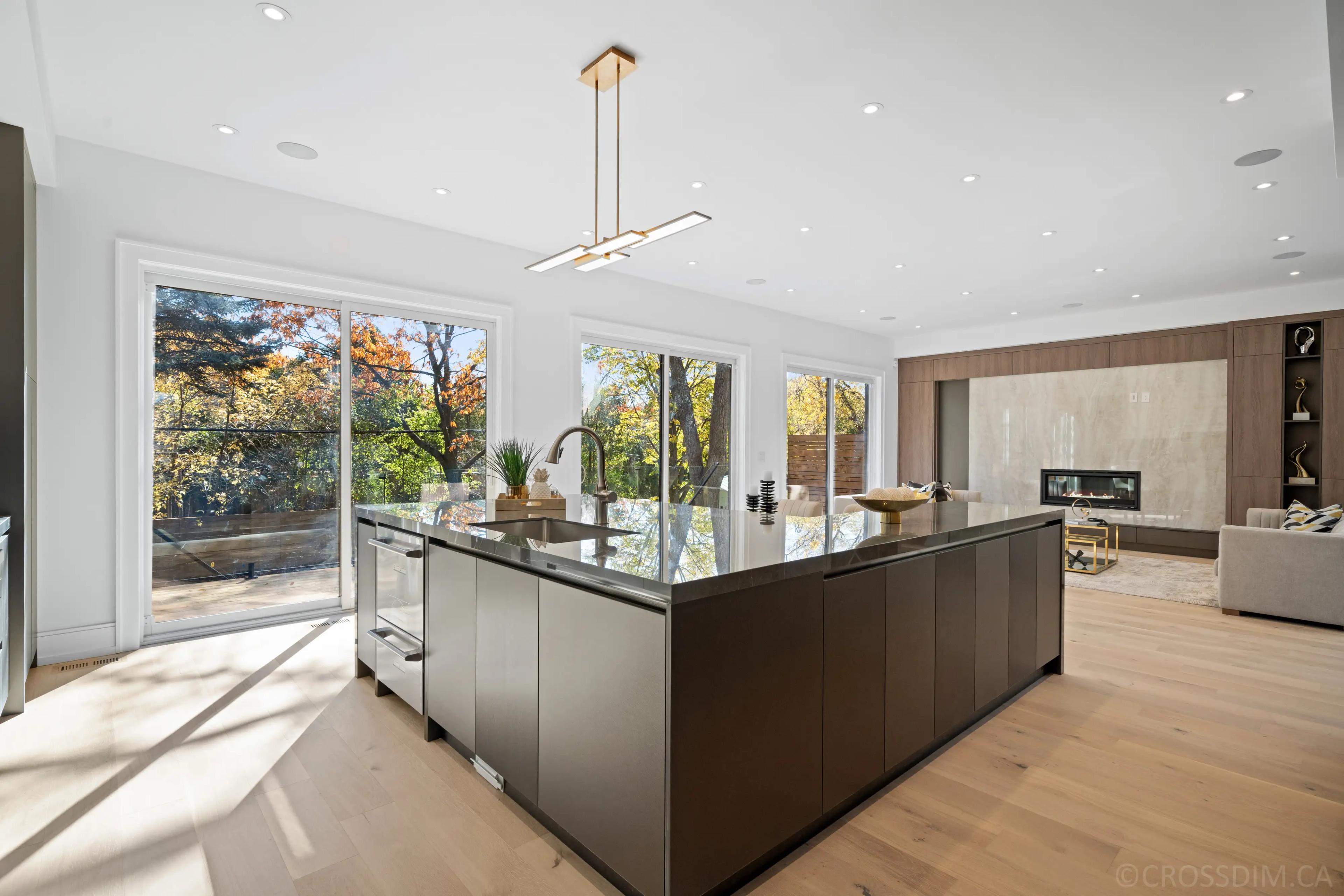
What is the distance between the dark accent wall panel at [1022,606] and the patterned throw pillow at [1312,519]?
2.66 metres

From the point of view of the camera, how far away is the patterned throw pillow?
14.2 feet

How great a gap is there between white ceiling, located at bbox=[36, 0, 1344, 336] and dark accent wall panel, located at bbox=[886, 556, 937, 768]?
202cm

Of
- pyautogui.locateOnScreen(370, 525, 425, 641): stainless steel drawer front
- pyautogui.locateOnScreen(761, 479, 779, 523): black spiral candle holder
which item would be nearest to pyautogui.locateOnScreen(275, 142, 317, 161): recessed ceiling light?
pyautogui.locateOnScreen(370, 525, 425, 641): stainless steel drawer front

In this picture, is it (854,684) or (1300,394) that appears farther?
(1300,394)

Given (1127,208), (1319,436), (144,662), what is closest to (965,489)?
(1319,436)

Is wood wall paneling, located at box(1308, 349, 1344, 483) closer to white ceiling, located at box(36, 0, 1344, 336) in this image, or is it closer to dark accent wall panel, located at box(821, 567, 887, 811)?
white ceiling, located at box(36, 0, 1344, 336)

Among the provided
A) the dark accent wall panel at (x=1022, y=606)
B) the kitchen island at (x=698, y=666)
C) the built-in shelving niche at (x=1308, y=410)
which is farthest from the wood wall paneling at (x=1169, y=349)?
the kitchen island at (x=698, y=666)

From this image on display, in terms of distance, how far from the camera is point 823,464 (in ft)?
26.8

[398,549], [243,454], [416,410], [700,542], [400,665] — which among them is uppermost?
[416,410]

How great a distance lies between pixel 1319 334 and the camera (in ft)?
20.6

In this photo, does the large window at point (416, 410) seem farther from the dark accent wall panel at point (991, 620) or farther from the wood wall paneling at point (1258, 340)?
the wood wall paneling at point (1258, 340)

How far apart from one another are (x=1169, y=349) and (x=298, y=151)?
833 cm

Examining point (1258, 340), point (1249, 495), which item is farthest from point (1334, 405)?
point (1249, 495)

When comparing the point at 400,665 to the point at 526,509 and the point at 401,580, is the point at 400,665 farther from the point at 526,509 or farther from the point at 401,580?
the point at 526,509
